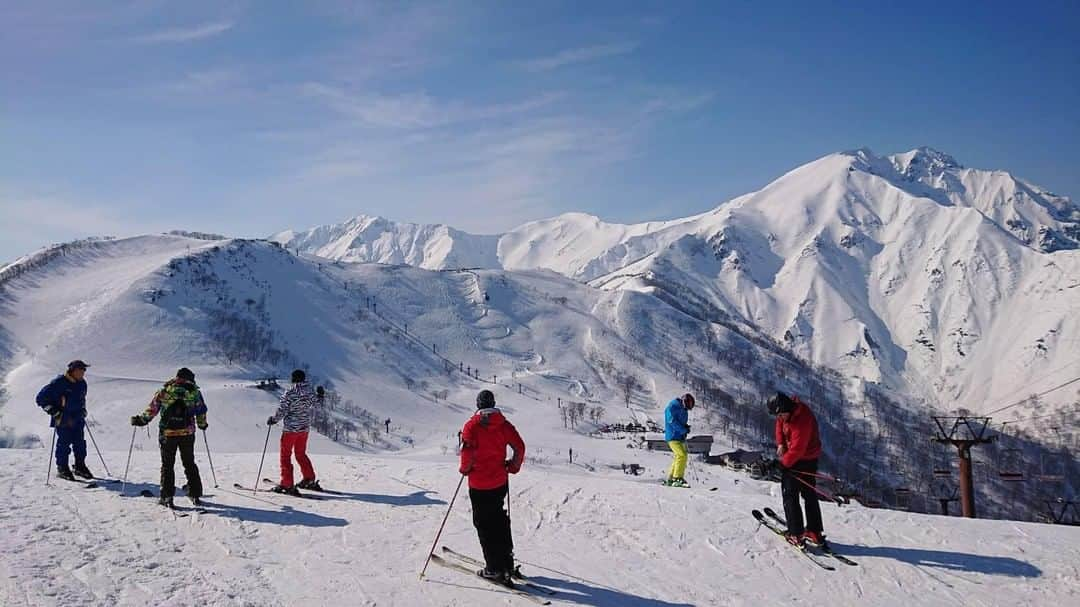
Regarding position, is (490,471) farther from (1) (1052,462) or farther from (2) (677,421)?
(1) (1052,462)

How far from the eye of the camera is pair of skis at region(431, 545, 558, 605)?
920cm

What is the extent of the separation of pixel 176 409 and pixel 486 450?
22.4ft

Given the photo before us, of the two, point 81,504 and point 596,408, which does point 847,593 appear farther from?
point 596,408

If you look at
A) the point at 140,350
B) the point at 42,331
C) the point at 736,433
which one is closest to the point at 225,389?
the point at 140,350

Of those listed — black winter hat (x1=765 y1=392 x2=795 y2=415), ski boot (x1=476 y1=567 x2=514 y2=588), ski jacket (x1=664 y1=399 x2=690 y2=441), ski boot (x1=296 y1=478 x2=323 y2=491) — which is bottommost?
ski boot (x1=476 y1=567 x2=514 y2=588)

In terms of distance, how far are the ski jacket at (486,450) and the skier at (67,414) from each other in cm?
985

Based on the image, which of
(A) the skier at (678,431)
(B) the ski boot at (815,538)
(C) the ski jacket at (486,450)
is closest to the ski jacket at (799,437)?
(B) the ski boot at (815,538)

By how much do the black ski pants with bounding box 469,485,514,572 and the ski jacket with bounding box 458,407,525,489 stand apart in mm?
147

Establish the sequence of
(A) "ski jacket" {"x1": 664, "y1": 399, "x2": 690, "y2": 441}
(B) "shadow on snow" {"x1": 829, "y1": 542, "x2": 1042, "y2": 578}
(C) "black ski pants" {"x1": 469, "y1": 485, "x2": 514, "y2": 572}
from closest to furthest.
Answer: (C) "black ski pants" {"x1": 469, "y1": 485, "x2": 514, "y2": 572}, (B) "shadow on snow" {"x1": 829, "y1": 542, "x2": 1042, "y2": 578}, (A) "ski jacket" {"x1": 664, "y1": 399, "x2": 690, "y2": 441}

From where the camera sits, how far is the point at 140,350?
3593 inches

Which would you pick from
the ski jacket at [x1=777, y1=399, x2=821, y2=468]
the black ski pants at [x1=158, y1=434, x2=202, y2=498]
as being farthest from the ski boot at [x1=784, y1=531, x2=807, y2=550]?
the black ski pants at [x1=158, y1=434, x2=202, y2=498]

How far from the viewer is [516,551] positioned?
36.7 feet

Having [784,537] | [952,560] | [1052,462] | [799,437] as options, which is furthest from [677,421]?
[1052,462]

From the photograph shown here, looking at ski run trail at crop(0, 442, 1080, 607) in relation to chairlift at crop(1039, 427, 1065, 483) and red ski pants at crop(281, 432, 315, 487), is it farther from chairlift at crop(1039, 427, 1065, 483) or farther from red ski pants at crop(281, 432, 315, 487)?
chairlift at crop(1039, 427, 1065, 483)
